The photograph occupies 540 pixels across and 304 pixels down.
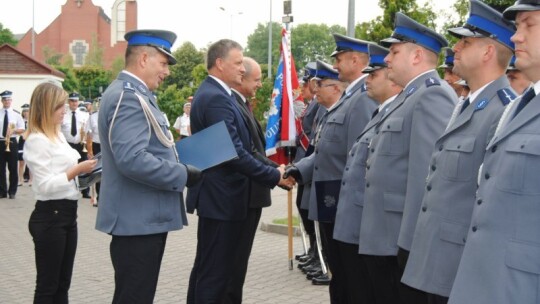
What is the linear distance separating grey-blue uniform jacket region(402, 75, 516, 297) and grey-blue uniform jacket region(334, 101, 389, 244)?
4.70 ft

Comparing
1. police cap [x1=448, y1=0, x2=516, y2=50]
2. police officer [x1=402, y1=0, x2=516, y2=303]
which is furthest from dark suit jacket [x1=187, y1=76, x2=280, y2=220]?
police cap [x1=448, y1=0, x2=516, y2=50]

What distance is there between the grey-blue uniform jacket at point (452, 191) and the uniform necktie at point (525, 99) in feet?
1.55

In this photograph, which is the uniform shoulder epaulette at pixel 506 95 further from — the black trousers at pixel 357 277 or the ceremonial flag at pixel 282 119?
the ceremonial flag at pixel 282 119

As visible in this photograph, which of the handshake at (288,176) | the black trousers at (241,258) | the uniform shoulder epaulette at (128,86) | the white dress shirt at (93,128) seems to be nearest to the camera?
the uniform shoulder epaulette at (128,86)

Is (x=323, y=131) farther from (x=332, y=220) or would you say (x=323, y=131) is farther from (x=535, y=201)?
(x=535, y=201)

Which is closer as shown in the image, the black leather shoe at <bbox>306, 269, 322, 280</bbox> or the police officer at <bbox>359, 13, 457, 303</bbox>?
the police officer at <bbox>359, 13, 457, 303</bbox>

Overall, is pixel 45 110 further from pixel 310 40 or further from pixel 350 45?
pixel 310 40

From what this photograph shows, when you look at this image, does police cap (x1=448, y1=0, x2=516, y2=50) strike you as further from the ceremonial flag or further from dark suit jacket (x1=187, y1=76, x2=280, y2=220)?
the ceremonial flag

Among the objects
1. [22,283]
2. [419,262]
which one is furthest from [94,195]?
[419,262]

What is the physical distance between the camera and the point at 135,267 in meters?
4.72

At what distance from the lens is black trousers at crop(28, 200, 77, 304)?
549cm

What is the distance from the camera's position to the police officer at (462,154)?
12.5 ft

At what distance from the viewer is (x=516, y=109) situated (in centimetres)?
323

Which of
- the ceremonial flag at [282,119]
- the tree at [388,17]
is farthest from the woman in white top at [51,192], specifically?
the tree at [388,17]
